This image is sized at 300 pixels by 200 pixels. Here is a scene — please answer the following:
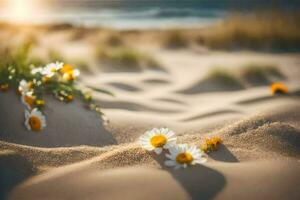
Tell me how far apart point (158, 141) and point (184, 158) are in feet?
0.66

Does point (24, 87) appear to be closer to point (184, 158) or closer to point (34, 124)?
point (34, 124)

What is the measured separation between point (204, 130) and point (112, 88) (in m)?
1.41

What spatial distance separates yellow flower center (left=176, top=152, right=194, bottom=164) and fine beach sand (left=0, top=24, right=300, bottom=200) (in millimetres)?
52

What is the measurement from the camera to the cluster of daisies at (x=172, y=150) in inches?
78.4

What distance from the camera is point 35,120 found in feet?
8.28

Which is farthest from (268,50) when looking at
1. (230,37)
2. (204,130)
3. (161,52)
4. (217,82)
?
(204,130)

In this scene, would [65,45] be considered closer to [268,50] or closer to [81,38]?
[81,38]

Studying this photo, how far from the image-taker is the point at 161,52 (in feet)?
25.5

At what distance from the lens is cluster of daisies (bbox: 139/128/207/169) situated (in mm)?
1992

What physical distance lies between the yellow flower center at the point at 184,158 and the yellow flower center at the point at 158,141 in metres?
0.14

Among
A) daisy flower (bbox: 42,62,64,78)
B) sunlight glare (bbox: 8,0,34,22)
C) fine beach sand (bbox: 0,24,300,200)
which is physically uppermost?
daisy flower (bbox: 42,62,64,78)

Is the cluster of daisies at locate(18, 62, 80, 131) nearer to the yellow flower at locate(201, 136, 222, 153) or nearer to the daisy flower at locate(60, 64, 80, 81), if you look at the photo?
the daisy flower at locate(60, 64, 80, 81)

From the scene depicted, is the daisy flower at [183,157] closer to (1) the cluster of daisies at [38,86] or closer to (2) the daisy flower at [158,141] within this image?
(2) the daisy flower at [158,141]

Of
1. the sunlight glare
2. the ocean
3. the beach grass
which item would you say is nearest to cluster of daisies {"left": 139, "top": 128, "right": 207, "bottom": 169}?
the beach grass
